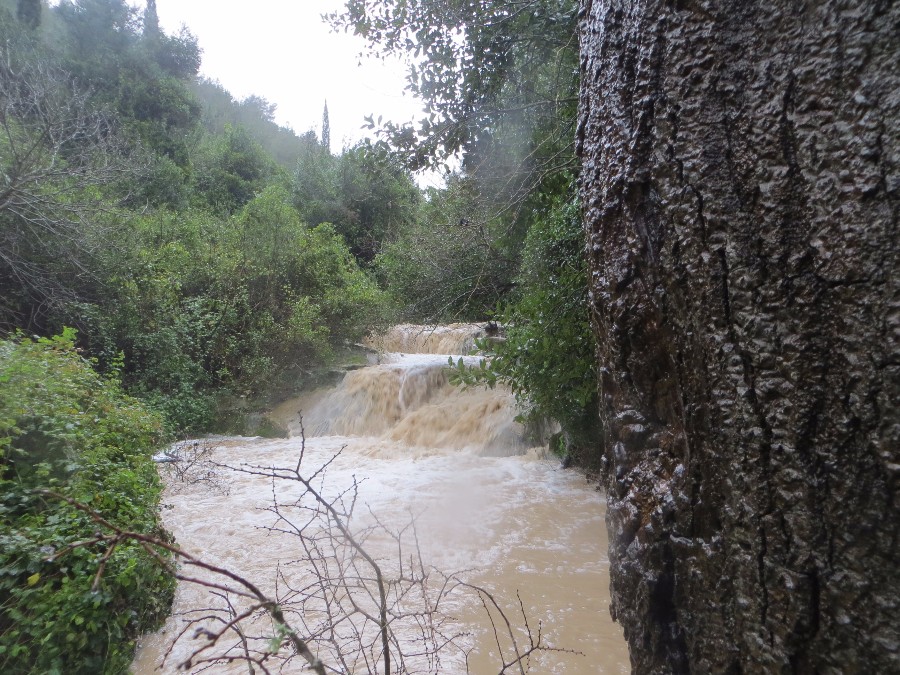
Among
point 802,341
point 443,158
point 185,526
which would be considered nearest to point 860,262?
point 802,341

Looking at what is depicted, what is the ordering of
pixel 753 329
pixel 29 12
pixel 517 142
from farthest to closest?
pixel 29 12
pixel 517 142
pixel 753 329

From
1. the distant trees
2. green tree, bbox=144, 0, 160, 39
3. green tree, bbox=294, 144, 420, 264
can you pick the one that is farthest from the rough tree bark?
green tree, bbox=144, 0, 160, 39

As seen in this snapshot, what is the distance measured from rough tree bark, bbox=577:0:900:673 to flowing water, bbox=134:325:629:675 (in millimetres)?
801

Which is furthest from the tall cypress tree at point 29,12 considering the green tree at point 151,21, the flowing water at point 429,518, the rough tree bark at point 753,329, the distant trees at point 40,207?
the rough tree bark at point 753,329

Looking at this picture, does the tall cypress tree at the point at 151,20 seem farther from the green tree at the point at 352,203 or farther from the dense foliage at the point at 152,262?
the green tree at the point at 352,203

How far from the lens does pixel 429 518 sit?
5.68 meters

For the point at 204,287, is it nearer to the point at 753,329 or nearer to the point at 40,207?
the point at 40,207

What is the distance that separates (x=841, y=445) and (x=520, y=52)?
4826 mm

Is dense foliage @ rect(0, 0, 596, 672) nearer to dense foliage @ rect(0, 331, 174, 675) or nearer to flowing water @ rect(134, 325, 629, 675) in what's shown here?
dense foliage @ rect(0, 331, 174, 675)

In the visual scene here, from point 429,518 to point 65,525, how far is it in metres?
3.38

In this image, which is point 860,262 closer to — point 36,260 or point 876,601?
point 876,601

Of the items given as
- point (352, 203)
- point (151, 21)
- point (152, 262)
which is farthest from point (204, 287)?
point (151, 21)

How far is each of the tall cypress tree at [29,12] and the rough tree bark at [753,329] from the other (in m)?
24.0

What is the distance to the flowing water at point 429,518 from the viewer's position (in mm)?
3346
